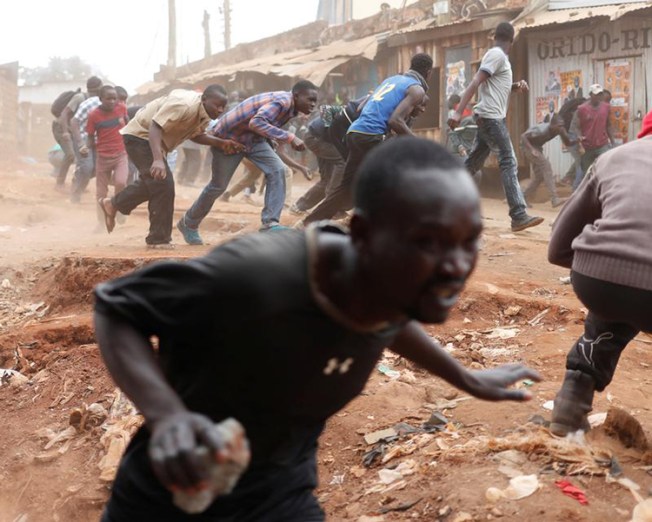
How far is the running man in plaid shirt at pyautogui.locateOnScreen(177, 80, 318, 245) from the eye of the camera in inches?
293

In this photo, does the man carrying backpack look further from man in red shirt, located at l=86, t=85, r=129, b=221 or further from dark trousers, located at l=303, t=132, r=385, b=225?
dark trousers, located at l=303, t=132, r=385, b=225

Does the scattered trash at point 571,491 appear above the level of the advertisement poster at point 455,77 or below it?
below

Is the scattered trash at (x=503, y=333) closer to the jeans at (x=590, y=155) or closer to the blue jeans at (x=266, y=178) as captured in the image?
the blue jeans at (x=266, y=178)

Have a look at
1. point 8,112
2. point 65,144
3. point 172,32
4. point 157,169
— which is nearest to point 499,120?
point 157,169

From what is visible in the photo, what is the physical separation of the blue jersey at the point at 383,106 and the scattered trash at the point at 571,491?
15.8 ft

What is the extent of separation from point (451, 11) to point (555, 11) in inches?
109

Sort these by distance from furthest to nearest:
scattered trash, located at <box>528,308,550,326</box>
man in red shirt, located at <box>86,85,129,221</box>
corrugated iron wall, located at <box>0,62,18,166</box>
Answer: corrugated iron wall, located at <box>0,62,18,166</box>, man in red shirt, located at <box>86,85,129,221</box>, scattered trash, located at <box>528,308,550,326</box>

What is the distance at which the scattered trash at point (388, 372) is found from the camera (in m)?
4.65

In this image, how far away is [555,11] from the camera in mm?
13609

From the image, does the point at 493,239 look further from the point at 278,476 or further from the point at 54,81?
the point at 54,81

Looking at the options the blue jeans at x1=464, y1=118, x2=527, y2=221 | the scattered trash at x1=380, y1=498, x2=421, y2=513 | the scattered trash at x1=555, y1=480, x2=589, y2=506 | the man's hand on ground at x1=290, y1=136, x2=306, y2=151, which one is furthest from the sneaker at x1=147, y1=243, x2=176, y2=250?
the scattered trash at x1=555, y1=480, x2=589, y2=506

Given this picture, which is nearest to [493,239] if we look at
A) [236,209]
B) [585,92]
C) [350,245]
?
[236,209]

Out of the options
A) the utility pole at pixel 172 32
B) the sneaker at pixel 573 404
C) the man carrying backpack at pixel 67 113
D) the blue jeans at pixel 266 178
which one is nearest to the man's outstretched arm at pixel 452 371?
the sneaker at pixel 573 404

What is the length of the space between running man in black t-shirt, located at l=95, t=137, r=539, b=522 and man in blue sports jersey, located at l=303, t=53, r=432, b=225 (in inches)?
222
